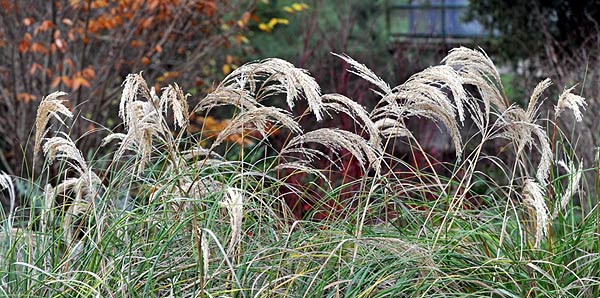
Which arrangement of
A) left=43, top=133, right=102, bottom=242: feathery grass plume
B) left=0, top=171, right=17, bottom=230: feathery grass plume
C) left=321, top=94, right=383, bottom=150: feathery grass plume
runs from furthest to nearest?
left=0, top=171, right=17, bottom=230: feathery grass plume
left=43, top=133, right=102, bottom=242: feathery grass plume
left=321, top=94, right=383, bottom=150: feathery grass plume

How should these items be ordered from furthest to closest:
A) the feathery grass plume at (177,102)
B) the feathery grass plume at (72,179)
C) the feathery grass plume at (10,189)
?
the feathery grass plume at (10,189) → the feathery grass plume at (72,179) → the feathery grass plume at (177,102)

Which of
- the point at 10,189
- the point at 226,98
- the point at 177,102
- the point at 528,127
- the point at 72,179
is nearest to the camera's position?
the point at 177,102

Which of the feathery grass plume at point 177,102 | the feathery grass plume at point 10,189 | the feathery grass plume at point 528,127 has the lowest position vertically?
the feathery grass plume at point 10,189

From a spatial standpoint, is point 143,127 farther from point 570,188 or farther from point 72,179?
point 570,188

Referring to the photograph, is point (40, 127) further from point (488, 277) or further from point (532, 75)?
point (532, 75)

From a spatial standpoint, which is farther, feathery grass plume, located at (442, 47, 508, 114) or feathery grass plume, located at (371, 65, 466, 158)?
feathery grass plume, located at (442, 47, 508, 114)

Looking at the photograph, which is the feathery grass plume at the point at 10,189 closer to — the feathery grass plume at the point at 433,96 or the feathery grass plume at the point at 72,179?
the feathery grass plume at the point at 72,179

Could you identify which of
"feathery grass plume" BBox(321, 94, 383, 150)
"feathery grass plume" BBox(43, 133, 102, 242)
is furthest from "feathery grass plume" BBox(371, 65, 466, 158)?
"feathery grass plume" BBox(43, 133, 102, 242)

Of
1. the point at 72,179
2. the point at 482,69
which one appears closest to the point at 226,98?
the point at 72,179

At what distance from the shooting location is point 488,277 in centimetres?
295

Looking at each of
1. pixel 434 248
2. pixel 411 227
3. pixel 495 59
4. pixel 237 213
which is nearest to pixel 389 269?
pixel 434 248

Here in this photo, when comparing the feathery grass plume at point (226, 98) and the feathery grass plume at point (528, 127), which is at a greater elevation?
the feathery grass plume at point (226, 98)

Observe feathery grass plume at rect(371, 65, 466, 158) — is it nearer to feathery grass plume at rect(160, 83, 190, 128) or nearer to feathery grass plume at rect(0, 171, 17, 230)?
feathery grass plume at rect(160, 83, 190, 128)

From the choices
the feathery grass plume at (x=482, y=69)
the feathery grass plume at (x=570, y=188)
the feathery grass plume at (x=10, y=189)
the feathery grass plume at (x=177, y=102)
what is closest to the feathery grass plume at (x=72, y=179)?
the feathery grass plume at (x=10, y=189)
